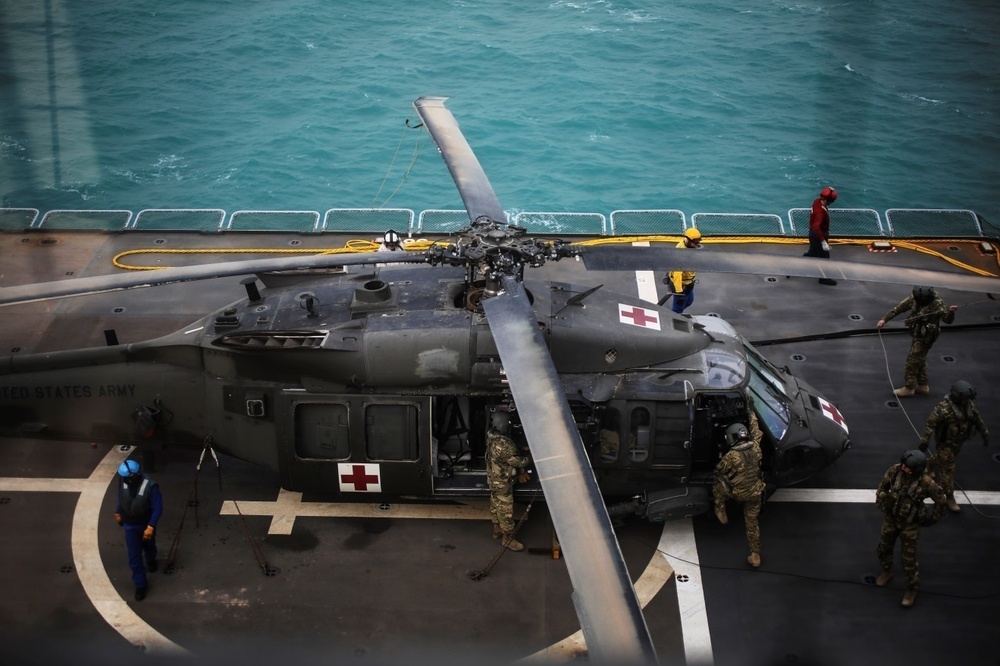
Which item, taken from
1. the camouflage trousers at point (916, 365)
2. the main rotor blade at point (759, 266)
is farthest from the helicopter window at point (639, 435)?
the camouflage trousers at point (916, 365)

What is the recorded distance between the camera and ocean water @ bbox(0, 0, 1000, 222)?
28.0 meters

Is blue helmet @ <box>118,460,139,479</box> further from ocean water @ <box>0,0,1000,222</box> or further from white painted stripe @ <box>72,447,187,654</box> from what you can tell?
ocean water @ <box>0,0,1000,222</box>

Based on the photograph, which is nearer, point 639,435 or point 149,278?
point 149,278

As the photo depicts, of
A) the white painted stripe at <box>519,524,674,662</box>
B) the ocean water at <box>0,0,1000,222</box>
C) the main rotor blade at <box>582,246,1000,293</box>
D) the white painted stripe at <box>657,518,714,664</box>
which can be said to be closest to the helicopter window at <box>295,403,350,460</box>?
the white painted stripe at <box>519,524,674,662</box>

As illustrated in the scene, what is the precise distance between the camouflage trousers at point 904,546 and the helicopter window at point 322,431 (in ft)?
20.3

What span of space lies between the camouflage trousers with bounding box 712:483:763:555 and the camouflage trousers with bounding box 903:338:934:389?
4123mm

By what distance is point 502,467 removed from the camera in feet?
37.1

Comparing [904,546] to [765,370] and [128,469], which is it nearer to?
[765,370]

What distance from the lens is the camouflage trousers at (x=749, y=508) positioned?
11273mm

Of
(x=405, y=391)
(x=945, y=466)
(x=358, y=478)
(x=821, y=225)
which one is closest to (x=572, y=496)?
(x=405, y=391)

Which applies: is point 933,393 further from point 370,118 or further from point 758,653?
point 370,118

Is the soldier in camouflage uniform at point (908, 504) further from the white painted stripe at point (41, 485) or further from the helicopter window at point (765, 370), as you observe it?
the white painted stripe at point (41, 485)

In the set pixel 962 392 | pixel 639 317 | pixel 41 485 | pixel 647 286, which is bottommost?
pixel 41 485

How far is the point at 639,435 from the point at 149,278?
575 centimetres
